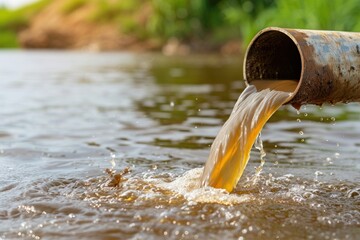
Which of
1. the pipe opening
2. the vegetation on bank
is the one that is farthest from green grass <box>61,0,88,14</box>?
the pipe opening

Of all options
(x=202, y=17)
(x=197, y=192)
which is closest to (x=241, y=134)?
(x=197, y=192)

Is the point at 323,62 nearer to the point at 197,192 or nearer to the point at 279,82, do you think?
the point at 279,82

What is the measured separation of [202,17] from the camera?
94.1 ft

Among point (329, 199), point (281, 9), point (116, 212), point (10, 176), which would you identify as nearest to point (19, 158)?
point (10, 176)

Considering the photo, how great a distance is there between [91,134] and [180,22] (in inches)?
921

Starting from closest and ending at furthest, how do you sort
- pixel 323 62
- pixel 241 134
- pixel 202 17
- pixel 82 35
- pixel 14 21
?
1. pixel 323 62
2. pixel 241 134
3. pixel 202 17
4. pixel 82 35
5. pixel 14 21

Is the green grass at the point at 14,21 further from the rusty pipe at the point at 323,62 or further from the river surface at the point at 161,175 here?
the rusty pipe at the point at 323,62

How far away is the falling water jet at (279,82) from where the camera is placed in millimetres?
3824

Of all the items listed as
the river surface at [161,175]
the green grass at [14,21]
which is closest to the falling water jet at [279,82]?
the river surface at [161,175]

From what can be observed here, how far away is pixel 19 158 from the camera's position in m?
5.00

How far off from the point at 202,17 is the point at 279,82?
2475cm

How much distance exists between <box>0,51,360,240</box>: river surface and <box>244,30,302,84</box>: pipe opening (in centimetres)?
69

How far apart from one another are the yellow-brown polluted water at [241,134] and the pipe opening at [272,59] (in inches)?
6.0

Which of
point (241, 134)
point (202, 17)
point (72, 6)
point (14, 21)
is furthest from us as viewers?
point (14, 21)
